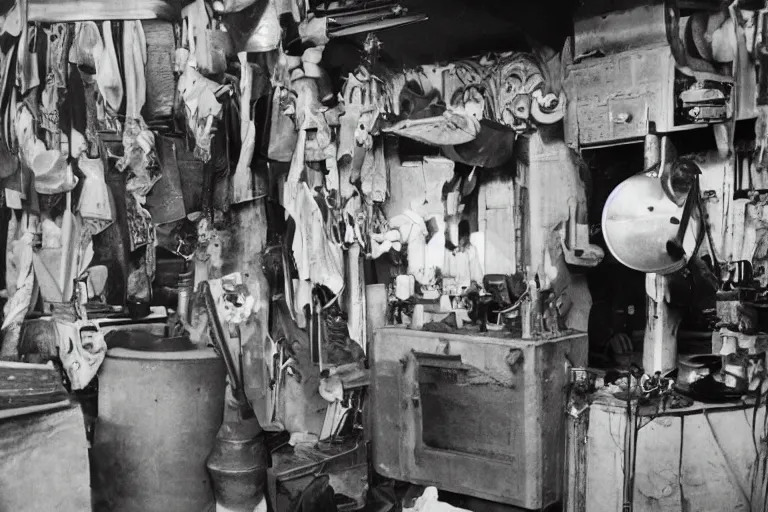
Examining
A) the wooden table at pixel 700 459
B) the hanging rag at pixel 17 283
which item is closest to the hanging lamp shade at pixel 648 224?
the wooden table at pixel 700 459

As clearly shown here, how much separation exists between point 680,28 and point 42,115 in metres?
4.45

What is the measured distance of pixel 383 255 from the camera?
5.76 m

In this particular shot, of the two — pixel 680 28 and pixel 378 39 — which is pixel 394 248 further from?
pixel 680 28

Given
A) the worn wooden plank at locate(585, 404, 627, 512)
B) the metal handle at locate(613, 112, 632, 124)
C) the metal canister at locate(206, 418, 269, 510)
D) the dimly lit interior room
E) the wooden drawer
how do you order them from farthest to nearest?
the metal canister at locate(206, 418, 269, 510) < the metal handle at locate(613, 112, 632, 124) < the wooden drawer < the dimly lit interior room < the worn wooden plank at locate(585, 404, 627, 512)

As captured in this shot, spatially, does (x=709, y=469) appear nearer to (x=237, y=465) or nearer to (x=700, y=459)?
(x=700, y=459)

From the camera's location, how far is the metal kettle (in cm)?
482

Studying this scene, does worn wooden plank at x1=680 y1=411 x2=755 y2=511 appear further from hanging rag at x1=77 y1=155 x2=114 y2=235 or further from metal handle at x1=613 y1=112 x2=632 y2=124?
hanging rag at x1=77 y1=155 x2=114 y2=235

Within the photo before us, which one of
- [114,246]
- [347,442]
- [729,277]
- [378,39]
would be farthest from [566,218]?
[114,246]

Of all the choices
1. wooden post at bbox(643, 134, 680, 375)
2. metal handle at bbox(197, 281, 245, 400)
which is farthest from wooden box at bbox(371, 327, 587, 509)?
metal handle at bbox(197, 281, 245, 400)

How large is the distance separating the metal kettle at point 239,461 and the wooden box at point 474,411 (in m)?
0.84

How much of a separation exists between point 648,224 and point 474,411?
163cm

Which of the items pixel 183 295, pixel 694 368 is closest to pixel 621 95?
pixel 694 368

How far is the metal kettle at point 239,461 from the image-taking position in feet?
15.8

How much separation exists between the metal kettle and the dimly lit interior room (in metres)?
0.02
